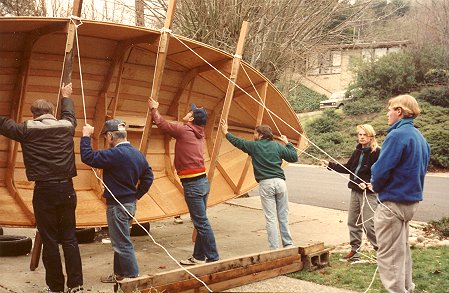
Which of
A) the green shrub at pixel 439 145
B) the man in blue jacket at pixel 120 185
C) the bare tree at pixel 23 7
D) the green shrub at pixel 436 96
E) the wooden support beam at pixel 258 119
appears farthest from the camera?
the green shrub at pixel 436 96

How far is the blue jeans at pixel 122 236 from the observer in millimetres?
5312

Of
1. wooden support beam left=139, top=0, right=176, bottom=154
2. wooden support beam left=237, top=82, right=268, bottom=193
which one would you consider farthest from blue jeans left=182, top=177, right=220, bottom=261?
wooden support beam left=237, top=82, right=268, bottom=193

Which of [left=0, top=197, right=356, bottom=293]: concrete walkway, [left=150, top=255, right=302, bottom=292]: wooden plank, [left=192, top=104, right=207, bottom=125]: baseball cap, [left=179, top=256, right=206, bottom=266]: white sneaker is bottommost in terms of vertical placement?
[left=0, top=197, right=356, bottom=293]: concrete walkway

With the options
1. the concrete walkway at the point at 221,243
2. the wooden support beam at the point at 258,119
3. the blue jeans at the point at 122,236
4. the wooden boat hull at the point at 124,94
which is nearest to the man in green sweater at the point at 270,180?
the concrete walkway at the point at 221,243

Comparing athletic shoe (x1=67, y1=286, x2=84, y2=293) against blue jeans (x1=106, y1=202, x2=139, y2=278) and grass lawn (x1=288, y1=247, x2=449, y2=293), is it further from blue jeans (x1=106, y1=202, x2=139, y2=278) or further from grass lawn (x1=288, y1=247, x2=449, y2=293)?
grass lawn (x1=288, y1=247, x2=449, y2=293)

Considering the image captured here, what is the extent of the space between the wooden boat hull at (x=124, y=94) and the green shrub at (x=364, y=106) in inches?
788

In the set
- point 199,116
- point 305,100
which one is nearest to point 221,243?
point 199,116

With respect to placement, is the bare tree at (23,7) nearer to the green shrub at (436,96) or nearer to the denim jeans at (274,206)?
the denim jeans at (274,206)

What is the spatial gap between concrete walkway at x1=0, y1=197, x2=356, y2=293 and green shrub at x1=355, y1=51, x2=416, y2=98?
61.8 ft

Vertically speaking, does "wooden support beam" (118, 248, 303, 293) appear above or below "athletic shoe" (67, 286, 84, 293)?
above

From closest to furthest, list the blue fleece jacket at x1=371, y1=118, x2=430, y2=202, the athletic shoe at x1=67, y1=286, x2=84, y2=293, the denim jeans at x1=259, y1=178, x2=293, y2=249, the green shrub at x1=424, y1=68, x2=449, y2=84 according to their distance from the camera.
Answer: the blue fleece jacket at x1=371, y1=118, x2=430, y2=202
the athletic shoe at x1=67, y1=286, x2=84, y2=293
the denim jeans at x1=259, y1=178, x2=293, y2=249
the green shrub at x1=424, y1=68, x2=449, y2=84

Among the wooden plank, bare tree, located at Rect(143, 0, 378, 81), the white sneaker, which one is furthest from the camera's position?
Result: bare tree, located at Rect(143, 0, 378, 81)

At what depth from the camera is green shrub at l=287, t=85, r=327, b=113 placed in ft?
118

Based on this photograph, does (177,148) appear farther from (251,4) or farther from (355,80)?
(355,80)
